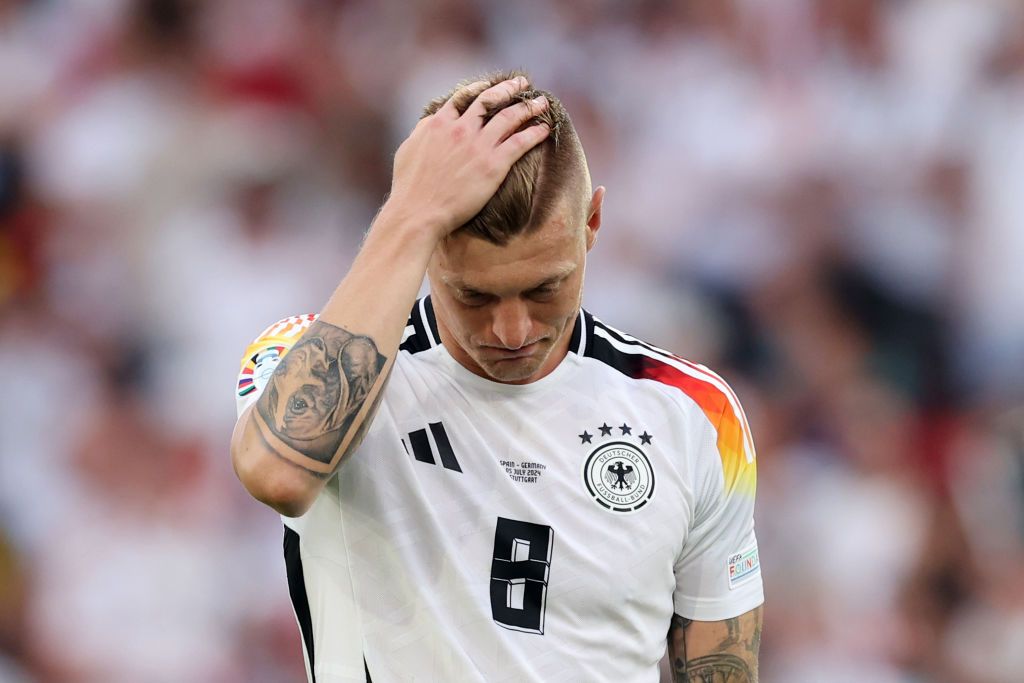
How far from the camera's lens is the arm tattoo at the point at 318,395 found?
6.61 ft

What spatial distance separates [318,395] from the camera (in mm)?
2051

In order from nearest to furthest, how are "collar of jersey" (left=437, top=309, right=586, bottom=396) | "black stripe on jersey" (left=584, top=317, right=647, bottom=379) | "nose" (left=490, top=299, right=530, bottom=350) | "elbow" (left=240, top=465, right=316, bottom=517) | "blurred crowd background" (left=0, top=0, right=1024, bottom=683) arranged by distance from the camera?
"elbow" (left=240, top=465, right=316, bottom=517)
"nose" (left=490, top=299, right=530, bottom=350)
"collar of jersey" (left=437, top=309, right=586, bottom=396)
"black stripe on jersey" (left=584, top=317, right=647, bottom=379)
"blurred crowd background" (left=0, top=0, right=1024, bottom=683)

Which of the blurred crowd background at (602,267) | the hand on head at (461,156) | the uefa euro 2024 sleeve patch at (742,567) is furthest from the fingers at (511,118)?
the blurred crowd background at (602,267)

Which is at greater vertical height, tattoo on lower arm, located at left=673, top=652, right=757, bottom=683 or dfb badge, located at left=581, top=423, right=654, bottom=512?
dfb badge, located at left=581, top=423, right=654, bottom=512

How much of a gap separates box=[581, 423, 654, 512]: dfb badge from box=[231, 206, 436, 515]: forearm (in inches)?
21.4

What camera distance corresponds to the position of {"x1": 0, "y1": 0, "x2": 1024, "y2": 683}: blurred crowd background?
459 cm

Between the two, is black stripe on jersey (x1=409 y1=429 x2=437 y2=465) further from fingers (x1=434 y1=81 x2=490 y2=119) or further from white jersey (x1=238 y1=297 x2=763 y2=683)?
fingers (x1=434 y1=81 x2=490 y2=119)

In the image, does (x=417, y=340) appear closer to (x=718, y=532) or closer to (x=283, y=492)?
(x=283, y=492)

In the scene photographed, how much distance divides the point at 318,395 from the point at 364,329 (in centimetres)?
14

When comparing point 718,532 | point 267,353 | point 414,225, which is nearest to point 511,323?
point 414,225

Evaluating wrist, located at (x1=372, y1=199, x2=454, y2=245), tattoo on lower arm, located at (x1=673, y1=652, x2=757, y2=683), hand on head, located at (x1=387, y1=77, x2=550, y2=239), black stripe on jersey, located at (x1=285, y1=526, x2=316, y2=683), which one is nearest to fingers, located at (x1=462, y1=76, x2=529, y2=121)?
hand on head, located at (x1=387, y1=77, x2=550, y2=239)

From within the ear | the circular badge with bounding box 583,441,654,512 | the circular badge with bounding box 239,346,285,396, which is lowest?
the circular badge with bounding box 583,441,654,512

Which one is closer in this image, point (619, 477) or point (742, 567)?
point (619, 477)

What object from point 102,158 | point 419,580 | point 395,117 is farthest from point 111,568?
point 419,580
